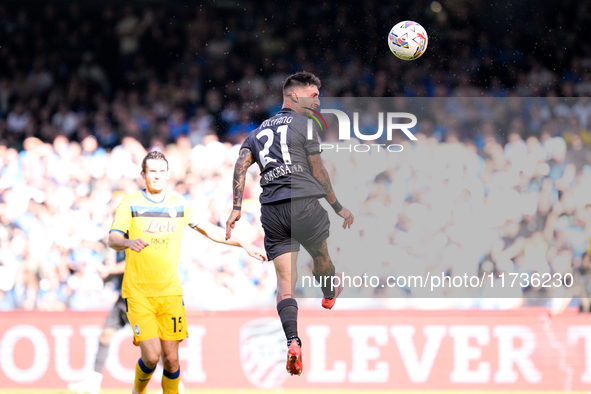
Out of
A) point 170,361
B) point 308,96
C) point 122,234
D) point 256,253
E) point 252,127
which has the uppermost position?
Answer: point 252,127

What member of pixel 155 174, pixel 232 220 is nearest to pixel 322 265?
pixel 232 220

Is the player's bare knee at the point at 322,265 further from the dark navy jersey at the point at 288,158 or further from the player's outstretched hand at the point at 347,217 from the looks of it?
the dark navy jersey at the point at 288,158

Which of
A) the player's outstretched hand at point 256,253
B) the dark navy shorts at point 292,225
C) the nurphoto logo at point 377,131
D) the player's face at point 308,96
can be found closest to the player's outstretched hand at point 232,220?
the dark navy shorts at point 292,225

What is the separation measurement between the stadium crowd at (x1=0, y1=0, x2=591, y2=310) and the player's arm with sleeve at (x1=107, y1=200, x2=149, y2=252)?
2.30 m

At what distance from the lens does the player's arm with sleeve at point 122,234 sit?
494 centimetres

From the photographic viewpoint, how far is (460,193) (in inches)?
309

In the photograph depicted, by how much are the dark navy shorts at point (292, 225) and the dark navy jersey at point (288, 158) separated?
64 mm

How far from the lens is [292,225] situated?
4.89 metres

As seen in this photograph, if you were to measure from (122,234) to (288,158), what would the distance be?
1389 mm

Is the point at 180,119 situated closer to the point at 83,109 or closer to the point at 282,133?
the point at 83,109

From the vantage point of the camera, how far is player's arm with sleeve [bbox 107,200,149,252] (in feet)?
16.2

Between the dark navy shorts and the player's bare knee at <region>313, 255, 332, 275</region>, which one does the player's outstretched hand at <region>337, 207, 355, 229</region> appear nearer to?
the dark navy shorts

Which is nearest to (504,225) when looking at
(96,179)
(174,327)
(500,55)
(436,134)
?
(436,134)

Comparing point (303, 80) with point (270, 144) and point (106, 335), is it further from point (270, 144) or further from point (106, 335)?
point (106, 335)
